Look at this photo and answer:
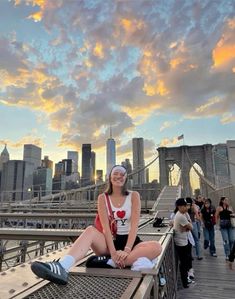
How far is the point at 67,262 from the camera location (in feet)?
6.03

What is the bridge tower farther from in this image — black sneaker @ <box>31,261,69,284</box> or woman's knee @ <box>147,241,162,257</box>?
black sneaker @ <box>31,261,69,284</box>

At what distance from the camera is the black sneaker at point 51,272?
62.6 inches

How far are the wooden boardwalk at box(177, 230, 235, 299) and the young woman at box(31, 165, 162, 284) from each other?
69.8 inches

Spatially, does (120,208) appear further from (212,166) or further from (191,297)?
(212,166)

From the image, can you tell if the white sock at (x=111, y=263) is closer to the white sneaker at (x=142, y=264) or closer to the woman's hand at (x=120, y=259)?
the woman's hand at (x=120, y=259)

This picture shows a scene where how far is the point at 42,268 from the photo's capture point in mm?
1629

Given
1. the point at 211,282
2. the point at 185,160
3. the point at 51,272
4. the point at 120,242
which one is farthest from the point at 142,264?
the point at 185,160

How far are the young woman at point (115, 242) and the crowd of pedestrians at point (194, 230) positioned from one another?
1.79 metres

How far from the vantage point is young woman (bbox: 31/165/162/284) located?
71.4 inches

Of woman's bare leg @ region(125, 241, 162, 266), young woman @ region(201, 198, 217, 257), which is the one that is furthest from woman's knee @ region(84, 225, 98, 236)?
young woman @ region(201, 198, 217, 257)

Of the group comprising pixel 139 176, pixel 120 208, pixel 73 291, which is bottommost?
pixel 73 291

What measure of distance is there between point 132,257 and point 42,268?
64 centimetres

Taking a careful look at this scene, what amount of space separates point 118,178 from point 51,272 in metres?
0.99

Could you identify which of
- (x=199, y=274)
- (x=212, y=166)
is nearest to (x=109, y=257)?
(x=199, y=274)
